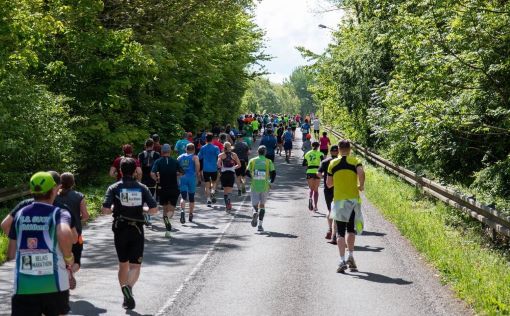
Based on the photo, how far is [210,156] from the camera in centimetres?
1886

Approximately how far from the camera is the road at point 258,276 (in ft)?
28.1

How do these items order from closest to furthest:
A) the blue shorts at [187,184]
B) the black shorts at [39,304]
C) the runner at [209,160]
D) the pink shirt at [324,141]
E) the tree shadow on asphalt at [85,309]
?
the black shorts at [39,304] < the tree shadow on asphalt at [85,309] < the blue shorts at [187,184] < the runner at [209,160] < the pink shirt at [324,141]

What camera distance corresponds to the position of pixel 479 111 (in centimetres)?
1477

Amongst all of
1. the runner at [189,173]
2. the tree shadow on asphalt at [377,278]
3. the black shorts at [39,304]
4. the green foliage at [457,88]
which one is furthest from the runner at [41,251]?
the runner at [189,173]

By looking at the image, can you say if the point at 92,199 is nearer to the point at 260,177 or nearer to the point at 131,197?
the point at 260,177

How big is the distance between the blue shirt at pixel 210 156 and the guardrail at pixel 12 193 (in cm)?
493

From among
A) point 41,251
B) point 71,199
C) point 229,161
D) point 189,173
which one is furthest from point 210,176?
point 41,251

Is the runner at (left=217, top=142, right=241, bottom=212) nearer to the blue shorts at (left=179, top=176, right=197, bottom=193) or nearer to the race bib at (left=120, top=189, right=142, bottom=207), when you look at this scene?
the blue shorts at (left=179, top=176, right=197, bottom=193)

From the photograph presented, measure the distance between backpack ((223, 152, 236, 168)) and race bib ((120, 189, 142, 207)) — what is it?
9436 mm

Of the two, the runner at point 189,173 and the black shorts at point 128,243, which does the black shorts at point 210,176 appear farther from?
the black shorts at point 128,243

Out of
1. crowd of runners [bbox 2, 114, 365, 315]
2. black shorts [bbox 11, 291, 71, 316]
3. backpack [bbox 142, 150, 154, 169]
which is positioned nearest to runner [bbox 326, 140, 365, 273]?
crowd of runners [bbox 2, 114, 365, 315]

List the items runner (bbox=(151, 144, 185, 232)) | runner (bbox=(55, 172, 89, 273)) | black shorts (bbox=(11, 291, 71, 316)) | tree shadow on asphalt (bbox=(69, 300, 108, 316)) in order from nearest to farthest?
black shorts (bbox=(11, 291, 71, 316)) → tree shadow on asphalt (bbox=(69, 300, 108, 316)) → runner (bbox=(55, 172, 89, 273)) → runner (bbox=(151, 144, 185, 232))

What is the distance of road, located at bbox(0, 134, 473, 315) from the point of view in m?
8.57

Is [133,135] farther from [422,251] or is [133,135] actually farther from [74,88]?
[422,251]
